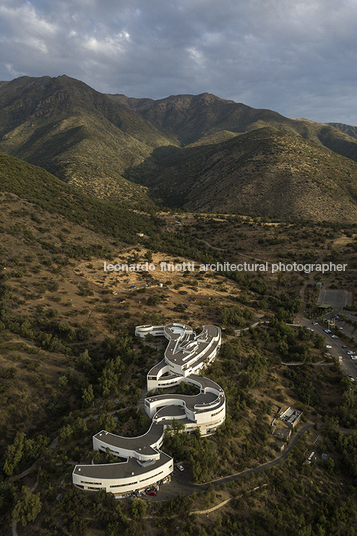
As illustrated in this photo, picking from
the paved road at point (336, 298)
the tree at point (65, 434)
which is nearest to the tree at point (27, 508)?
the tree at point (65, 434)

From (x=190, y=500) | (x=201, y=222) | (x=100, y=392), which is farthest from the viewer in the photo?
(x=201, y=222)

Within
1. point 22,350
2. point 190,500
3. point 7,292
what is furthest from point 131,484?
point 7,292

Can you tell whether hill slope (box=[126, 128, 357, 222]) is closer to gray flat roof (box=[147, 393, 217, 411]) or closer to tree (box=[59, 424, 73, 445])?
gray flat roof (box=[147, 393, 217, 411])

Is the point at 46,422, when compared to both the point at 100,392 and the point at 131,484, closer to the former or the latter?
the point at 100,392

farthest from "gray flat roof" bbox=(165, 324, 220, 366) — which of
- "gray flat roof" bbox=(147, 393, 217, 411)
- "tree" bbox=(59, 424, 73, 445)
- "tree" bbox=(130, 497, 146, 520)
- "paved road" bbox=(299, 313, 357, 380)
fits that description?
"paved road" bbox=(299, 313, 357, 380)

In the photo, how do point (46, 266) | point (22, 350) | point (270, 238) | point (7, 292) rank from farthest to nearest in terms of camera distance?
point (270, 238) → point (46, 266) → point (7, 292) → point (22, 350)

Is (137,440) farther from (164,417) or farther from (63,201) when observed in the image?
(63,201)
